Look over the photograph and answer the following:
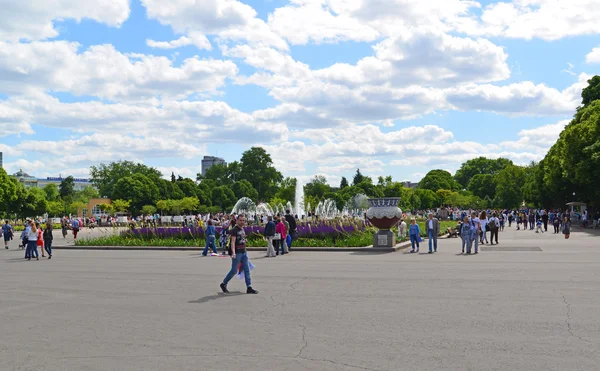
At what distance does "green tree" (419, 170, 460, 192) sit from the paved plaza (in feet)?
522

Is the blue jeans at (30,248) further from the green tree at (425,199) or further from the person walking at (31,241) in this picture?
the green tree at (425,199)

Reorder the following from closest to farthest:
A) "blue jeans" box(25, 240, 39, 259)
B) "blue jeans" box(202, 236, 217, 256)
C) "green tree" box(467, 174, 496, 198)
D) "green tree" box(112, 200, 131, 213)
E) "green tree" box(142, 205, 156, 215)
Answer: "blue jeans" box(25, 240, 39, 259) < "blue jeans" box(202, 236, 217, 256) < "green tree" box(112, 200, 131, 213) < "green tree" box(142, 205, 156, 215) < "green tree" box(467, 174, 496, 198)

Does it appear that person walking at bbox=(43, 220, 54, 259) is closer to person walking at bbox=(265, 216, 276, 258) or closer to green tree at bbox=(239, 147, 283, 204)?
person walking at bbox=(265, 216, 276, 258)

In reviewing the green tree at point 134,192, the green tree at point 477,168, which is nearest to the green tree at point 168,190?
the green tree at point 134,192

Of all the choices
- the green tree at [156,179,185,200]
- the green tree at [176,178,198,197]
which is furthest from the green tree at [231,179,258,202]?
the green tree at [156,179,185,200]

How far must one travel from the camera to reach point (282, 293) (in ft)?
44.5

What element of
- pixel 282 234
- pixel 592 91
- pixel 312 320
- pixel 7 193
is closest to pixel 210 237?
pixel 282 234

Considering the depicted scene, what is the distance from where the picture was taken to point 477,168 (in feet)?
583

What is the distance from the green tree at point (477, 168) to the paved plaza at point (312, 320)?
158615mm

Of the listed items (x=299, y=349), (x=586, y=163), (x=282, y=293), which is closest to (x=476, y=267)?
(x=282, y=293)

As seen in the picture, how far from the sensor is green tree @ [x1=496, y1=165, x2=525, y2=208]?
376 feet

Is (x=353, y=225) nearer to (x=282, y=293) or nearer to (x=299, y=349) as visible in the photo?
(x=282, y=293)

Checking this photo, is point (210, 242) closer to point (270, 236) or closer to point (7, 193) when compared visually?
point (270, 236)

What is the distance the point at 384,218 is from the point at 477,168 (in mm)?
156769
